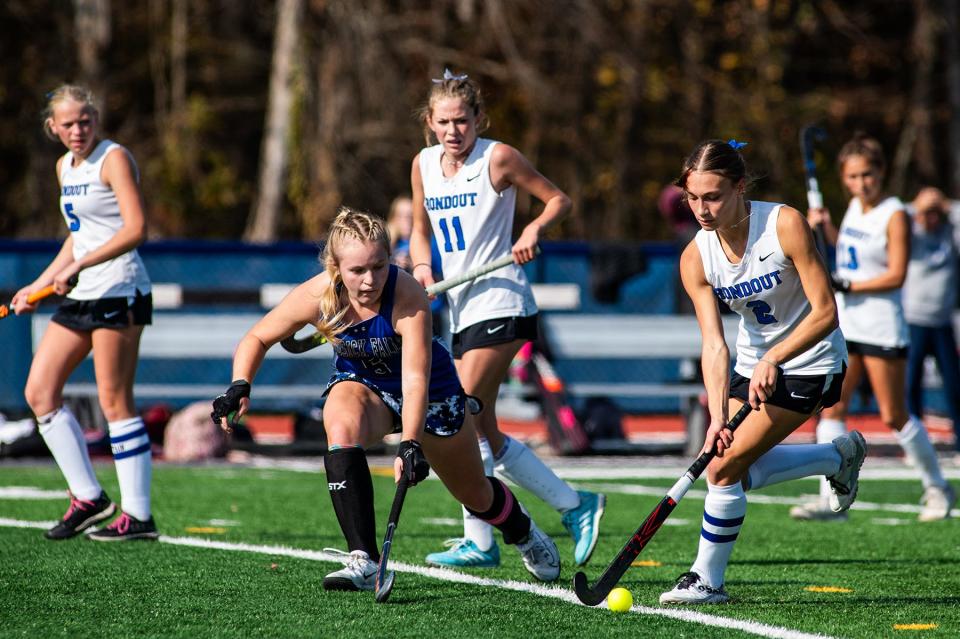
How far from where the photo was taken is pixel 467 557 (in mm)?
6105

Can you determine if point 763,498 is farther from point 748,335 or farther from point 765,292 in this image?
point 765,292

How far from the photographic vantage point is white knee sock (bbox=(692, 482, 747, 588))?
5.29 m

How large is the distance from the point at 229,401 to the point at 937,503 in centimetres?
440

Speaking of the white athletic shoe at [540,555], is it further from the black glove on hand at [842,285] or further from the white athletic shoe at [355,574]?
the black glove on hand at [842,285]

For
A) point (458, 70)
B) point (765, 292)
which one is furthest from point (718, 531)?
point (458, 70)

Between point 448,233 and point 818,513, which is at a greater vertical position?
point 448,233

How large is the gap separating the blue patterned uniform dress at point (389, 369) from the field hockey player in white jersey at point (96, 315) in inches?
63.3

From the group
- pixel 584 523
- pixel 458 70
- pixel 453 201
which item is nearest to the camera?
pixel 584 523

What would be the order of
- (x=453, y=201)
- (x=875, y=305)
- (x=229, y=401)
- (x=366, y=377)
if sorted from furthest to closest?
(x=875, y=305), (x=453, y=201), (x=366, y=377), (x=229, y=401)

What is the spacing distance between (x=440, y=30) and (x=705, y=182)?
13663 millimetres

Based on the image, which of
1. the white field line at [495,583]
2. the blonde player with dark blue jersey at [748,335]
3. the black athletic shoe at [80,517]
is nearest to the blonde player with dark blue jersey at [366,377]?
the white field line at [495,583]

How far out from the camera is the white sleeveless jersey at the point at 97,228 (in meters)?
6.61

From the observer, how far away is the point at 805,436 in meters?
12.6

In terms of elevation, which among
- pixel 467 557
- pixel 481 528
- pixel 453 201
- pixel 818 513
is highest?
pixel 453 201
